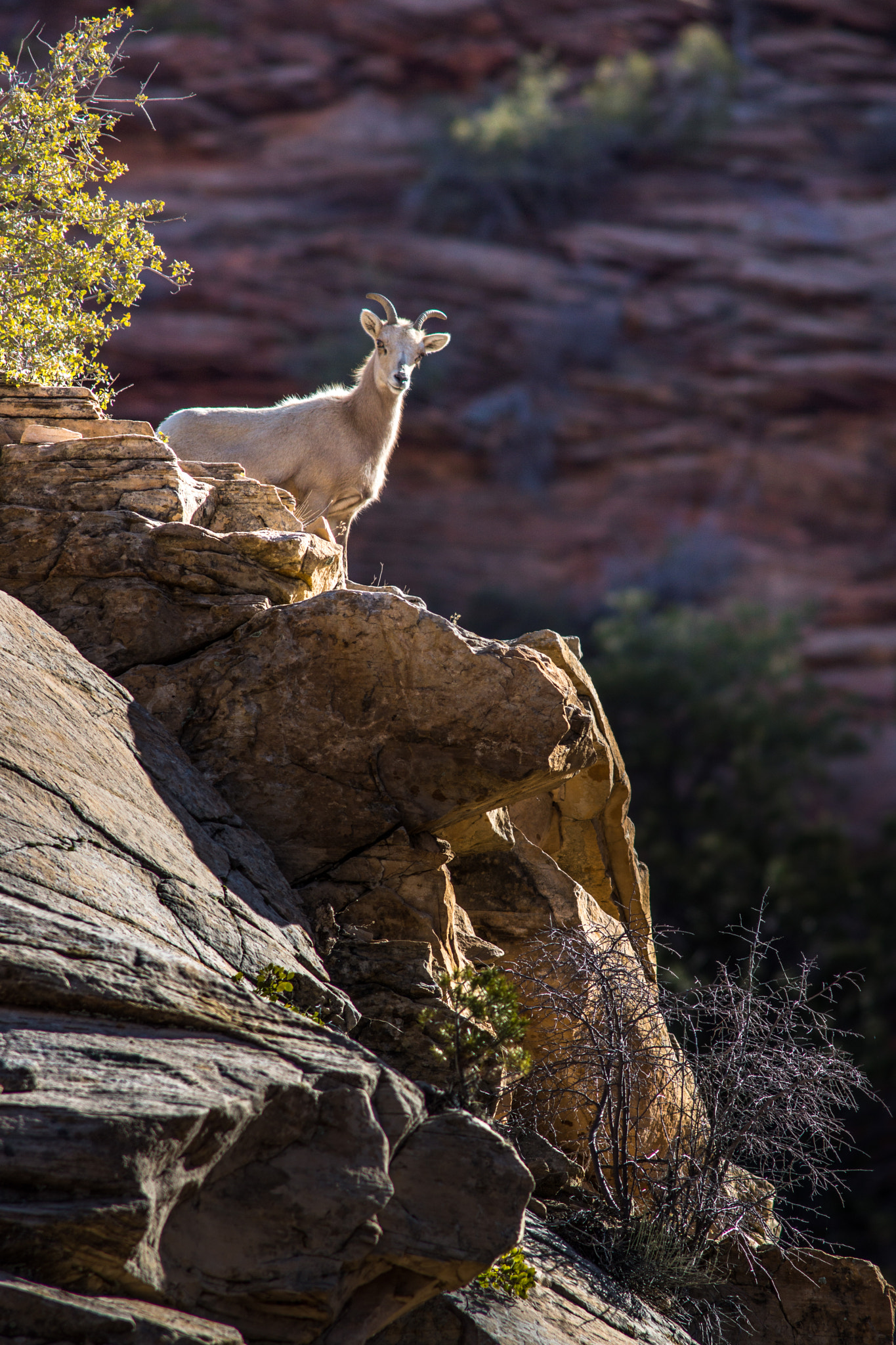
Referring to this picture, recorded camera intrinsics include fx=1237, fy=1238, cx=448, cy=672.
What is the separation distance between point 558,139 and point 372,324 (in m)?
29.7

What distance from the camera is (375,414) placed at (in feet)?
39.8

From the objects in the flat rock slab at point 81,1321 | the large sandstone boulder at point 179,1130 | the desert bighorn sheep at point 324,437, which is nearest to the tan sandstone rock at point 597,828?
the desert bighorn sheep at point 324,437

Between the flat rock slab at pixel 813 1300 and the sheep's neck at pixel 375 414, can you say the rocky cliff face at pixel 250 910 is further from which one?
the sheep's neck at pixel 375 414

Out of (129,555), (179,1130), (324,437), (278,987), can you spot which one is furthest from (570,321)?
(179,1130)

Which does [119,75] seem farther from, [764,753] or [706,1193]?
[706,1193]

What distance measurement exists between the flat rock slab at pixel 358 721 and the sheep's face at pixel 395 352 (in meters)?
4.80

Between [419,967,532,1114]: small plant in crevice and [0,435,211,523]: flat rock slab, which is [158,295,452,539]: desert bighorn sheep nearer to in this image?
[0,435,211,523]: flat rock slab

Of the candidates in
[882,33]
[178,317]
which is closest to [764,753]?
[178,317]

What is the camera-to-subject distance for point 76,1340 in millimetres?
4082

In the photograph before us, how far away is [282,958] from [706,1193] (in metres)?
3.57

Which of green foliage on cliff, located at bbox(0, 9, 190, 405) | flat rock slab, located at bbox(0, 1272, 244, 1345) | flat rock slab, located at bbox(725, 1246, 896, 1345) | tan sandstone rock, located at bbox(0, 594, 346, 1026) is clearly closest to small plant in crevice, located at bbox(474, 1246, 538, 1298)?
tan sandstone rock, located at bbox(0, 594, 346, 1026)

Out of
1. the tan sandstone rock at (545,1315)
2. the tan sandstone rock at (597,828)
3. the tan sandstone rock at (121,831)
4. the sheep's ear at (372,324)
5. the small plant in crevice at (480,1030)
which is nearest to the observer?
the tan sandstone rock at (121,831)

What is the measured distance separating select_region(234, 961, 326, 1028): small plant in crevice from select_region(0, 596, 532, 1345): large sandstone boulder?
123 mm

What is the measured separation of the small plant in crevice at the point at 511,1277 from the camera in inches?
247
